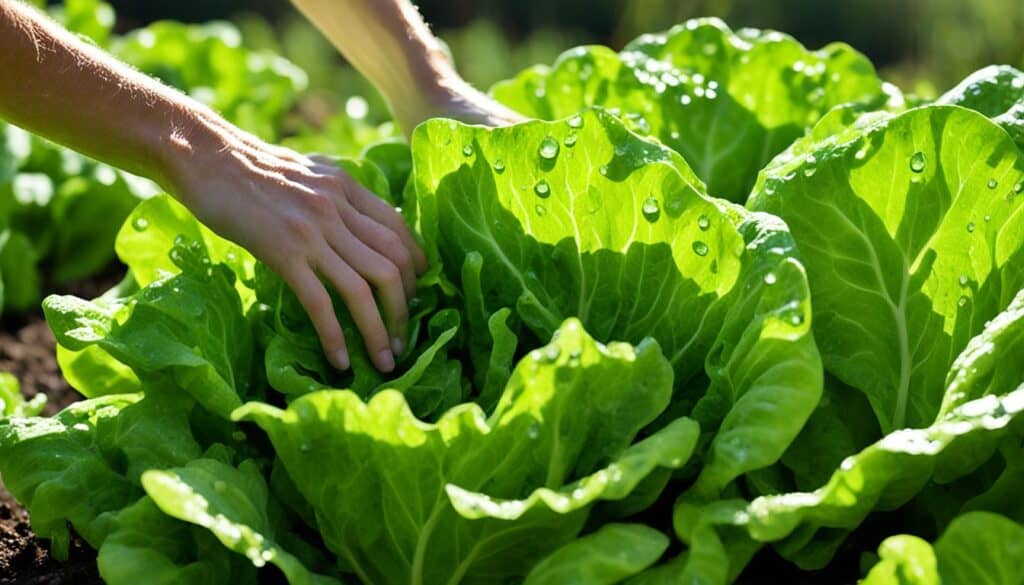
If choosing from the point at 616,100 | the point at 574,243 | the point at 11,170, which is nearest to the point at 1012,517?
the point at 574,243

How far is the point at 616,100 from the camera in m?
3.20

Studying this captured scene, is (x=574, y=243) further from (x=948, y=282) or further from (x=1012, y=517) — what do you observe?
(x=1012, y=517)

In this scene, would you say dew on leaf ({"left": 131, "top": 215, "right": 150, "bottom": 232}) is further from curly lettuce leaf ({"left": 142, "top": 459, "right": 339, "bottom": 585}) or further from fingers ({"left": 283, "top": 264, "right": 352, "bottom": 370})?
curly lettuce leaf ({"left": 142, "top": 459, "right": 339, "bottom": 585})

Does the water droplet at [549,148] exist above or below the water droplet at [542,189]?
above

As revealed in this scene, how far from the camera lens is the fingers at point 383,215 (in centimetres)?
255

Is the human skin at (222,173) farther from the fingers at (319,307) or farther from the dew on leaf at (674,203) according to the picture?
the dew on leaf at (674,203)

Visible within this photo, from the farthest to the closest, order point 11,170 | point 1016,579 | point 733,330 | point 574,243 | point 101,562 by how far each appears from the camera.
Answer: point 11,170 → point 574,243 → point 733,330 → point 101,562 → point 1016,579

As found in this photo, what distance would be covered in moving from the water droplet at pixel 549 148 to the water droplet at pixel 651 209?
0.64ft

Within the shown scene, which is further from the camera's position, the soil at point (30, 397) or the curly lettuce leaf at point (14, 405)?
the curly lettuce leaf at point (14, 405)

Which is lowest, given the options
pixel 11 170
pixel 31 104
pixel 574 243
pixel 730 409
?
pixel 11 170

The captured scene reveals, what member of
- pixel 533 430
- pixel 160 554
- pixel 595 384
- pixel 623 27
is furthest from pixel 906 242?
pixel 623 27

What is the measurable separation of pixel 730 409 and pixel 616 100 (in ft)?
3.79

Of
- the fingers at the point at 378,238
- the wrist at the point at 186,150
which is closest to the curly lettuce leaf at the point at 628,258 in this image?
the fingers at the point at 378,238

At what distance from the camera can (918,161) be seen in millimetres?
2340
